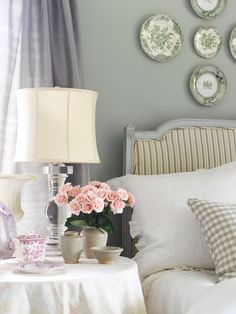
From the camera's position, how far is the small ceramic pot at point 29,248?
208 cm

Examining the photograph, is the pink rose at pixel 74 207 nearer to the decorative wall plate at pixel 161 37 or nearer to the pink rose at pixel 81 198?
the pink rose at pixel 81 198

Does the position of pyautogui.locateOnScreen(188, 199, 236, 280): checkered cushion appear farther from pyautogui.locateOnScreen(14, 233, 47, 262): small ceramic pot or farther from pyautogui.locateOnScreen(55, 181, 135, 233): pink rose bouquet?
pyautogui.locateOnScreen(14, 233, 47, 262): small ceramic pot

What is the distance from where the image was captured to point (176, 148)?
291 centimetres

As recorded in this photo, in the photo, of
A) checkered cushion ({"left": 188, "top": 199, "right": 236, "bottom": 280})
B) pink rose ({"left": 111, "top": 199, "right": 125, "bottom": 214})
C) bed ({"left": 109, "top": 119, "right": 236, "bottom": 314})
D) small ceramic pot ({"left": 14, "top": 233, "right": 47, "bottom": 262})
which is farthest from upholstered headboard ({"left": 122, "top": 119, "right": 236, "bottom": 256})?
small ceramic pot ({"left": 14, "top": 233, "right": 47, "bottom": 262})

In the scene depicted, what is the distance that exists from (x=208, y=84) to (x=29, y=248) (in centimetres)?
152

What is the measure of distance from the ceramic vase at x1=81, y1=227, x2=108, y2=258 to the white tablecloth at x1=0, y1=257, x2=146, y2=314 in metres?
0.21

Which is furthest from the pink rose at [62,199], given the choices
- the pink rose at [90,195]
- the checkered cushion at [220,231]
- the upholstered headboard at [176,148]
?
the upholstered headboard at [176,148]

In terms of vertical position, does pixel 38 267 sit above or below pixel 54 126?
below

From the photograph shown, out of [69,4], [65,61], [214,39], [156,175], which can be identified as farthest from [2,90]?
[214,39]

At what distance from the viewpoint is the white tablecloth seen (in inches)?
71.0

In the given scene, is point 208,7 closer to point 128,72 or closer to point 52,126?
point 128,72

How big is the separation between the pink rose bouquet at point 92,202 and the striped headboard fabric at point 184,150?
0.56 m

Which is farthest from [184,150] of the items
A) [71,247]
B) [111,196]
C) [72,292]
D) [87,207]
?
[72,292]

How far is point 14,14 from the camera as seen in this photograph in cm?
278
